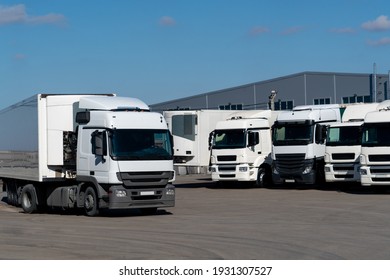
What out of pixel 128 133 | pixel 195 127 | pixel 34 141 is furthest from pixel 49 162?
pixel 195 127

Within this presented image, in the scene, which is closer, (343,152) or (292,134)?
(343,152)

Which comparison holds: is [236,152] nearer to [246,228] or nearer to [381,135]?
[381,135]

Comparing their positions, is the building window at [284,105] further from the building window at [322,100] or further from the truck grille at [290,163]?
the truck grille at [290,163]

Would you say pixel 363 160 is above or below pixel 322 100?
below

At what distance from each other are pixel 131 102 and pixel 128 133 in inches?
53.8

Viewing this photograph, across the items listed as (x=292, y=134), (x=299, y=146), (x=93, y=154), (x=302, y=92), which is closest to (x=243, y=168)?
(x=292, y=134)

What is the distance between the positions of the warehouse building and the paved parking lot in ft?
77.2

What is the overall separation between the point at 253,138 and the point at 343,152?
14.1ft

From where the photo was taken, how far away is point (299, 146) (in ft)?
96.8

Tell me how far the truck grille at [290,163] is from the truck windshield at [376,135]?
373 cm

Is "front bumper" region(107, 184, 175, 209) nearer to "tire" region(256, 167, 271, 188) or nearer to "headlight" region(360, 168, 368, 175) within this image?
"headlight" region(360, 168, 368, 175)

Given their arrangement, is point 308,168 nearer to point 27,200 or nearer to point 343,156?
point 343,156

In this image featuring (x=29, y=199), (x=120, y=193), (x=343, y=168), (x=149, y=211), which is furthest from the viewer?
(x=343, y=168)

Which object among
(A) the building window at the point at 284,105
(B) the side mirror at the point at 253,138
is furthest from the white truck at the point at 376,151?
(A) the building window at the point at 284,105
